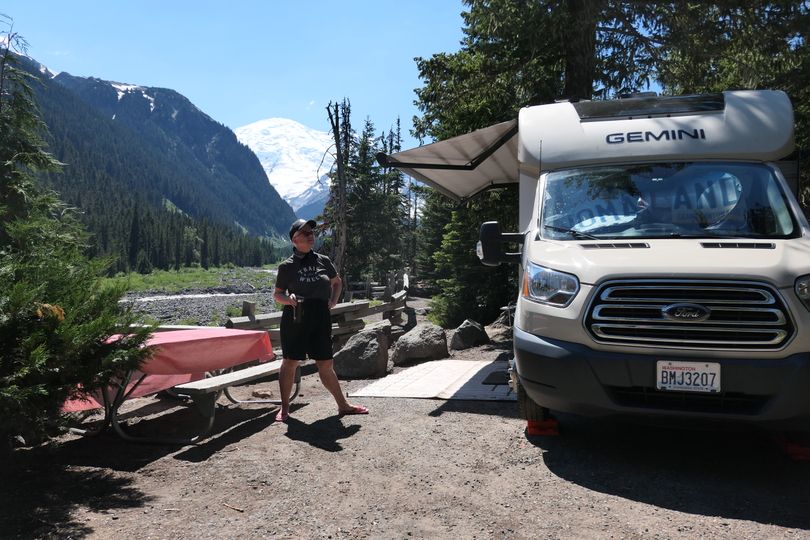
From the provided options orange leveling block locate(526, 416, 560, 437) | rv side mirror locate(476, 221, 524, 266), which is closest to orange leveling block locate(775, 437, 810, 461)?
orange leveling block locate(526, 416, 560, 437)

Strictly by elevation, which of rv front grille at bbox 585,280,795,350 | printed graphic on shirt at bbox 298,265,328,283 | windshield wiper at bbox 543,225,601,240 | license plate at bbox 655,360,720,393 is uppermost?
windshield wiper at bbox 543,225,601,240

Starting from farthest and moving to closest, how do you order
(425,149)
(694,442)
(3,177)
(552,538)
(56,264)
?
(3,177)
(425,149)
(694,442)
(56,264)
(552,538)

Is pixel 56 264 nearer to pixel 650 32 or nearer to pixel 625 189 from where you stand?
pixel 625 189

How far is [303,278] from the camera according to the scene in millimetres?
5941

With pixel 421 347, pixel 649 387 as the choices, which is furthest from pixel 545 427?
pixel 421 347

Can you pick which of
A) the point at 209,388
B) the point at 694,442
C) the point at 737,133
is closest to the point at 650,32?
the point at 737,133

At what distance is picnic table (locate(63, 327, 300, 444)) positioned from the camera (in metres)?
5.24

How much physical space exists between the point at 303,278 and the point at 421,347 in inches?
188

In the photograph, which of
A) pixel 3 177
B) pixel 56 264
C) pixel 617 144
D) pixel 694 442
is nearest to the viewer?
pixel 56 264

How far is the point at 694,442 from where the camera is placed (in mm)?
4984

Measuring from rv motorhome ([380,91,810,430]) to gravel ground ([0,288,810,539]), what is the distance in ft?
1.64

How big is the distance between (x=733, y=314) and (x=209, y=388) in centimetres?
420

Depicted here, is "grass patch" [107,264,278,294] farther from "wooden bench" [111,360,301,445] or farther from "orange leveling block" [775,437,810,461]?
"orange leveling block" [775,437,810,461]

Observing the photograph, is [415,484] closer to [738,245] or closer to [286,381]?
[286,381]
